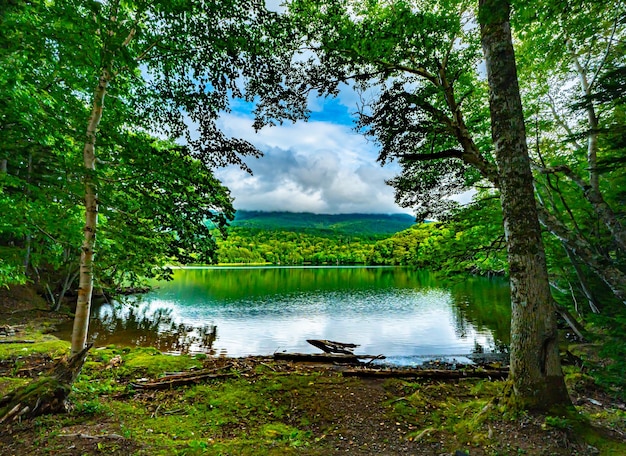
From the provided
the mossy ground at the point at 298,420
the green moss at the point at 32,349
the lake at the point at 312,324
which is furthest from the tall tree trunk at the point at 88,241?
the green moss at the point at 32,349

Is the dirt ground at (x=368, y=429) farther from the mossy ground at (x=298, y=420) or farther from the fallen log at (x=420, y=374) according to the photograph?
the fallen log at (x=420, y=374)

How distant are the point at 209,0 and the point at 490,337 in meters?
22.0

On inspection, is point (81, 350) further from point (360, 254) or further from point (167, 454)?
point (360, 254)

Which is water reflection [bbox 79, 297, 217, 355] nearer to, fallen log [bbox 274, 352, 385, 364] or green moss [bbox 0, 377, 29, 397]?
fallen log [bbox 274, 352, 385, 364]

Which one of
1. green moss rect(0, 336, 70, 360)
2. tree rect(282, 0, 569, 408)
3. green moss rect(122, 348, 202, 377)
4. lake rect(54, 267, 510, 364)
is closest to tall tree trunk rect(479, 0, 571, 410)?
tree rect(282, 0, 569, 408)

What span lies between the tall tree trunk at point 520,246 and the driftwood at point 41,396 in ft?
25.9

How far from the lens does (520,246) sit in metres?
5.20

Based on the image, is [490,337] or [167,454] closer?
[167,454]

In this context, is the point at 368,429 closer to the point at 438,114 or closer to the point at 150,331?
the point at 438,114

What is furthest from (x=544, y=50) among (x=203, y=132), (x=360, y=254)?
(x=360, y=254)

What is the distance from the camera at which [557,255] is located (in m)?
11.5

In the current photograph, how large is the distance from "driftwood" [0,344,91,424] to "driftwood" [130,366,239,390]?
2.20m

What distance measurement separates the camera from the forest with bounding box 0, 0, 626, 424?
5.14 metres

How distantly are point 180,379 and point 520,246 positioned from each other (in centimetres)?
866
